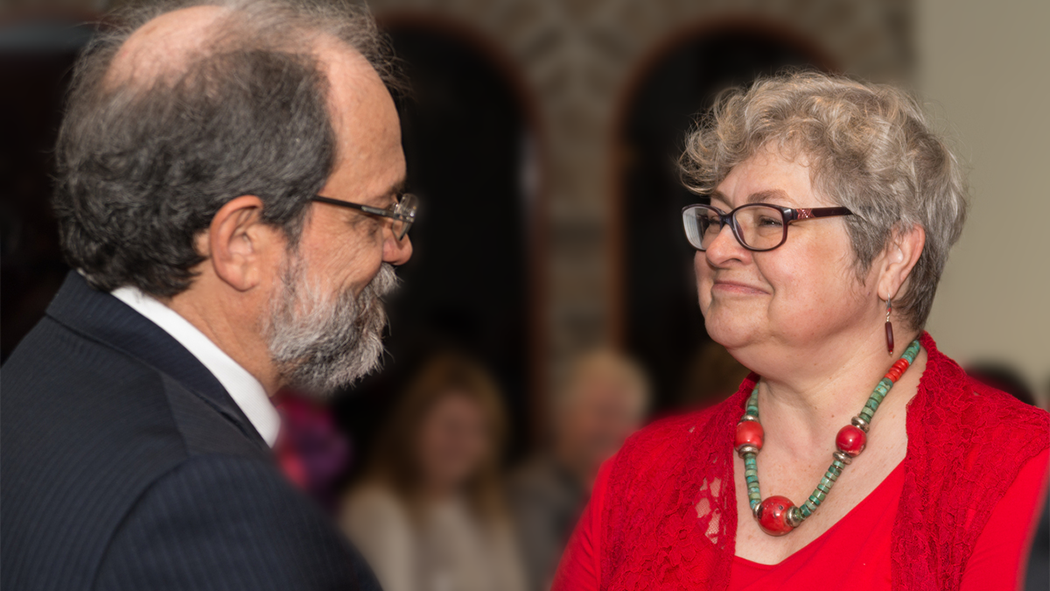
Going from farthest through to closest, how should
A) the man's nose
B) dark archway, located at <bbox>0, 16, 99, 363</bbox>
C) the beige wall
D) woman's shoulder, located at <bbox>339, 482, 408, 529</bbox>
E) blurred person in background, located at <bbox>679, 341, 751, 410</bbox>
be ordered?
dark archway, located at <bbox>0, 16, 99, 363</bbox>, the beige wall, woman's shoulder, located at <bbox>339, 482, 408, 529</bbox>, blurred person in background, located at <bbox>679, 341, 751, 410</bbox>, the man's nose

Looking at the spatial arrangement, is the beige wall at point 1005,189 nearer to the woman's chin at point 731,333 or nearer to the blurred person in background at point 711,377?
the blurred person in background at point 711,377

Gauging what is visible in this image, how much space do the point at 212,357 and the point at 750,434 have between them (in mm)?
856

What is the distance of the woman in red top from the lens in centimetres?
146

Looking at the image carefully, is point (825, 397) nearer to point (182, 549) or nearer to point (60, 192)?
point (182, 549)

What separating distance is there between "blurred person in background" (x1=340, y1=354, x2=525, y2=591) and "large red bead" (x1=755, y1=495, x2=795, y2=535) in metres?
1.93

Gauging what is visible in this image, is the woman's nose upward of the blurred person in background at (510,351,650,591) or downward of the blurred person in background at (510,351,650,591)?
upward

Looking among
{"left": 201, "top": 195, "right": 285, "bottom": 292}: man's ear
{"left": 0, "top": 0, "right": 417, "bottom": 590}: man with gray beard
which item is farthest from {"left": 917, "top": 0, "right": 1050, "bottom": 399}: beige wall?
{"left": 201, "top": 195, "right": 285, "bottom": 292}: man's ear

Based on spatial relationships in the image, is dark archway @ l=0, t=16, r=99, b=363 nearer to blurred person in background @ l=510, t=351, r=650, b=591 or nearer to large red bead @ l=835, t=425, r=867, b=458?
blurred person in background @ l=510, t=351, r=650, b=591

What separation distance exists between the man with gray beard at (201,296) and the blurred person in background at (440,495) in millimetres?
1909

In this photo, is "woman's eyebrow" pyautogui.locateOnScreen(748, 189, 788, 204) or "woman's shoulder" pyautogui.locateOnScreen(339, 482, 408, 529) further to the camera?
"woman's shoulder" pyautogui.locateOnScreen(339, 482, 408, 529)

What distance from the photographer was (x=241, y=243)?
1306 mm

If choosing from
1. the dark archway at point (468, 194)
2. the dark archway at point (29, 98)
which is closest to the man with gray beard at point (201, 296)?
the dark archway at point (29, 98)

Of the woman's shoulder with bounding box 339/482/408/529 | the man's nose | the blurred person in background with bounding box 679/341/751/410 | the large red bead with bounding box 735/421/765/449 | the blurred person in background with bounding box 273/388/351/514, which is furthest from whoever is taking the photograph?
the woman's shoulder with bounding box 339/482/408/529

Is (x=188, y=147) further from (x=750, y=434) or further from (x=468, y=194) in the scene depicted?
(x=468, y=194)
